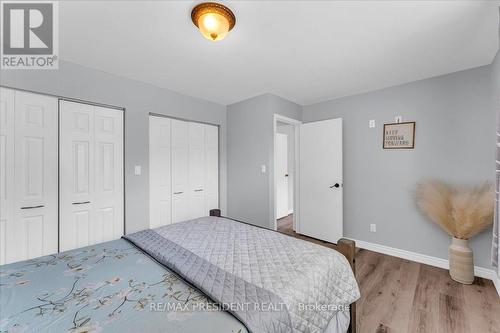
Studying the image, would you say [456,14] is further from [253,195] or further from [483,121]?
[253,195]

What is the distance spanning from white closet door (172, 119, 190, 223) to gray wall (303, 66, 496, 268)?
2.42 metres

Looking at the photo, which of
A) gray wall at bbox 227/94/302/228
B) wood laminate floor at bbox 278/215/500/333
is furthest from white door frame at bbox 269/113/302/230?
wood laminate floor at bbox 278/215/500/333

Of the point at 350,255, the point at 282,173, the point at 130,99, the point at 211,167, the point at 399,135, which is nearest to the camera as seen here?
the point at 350,255

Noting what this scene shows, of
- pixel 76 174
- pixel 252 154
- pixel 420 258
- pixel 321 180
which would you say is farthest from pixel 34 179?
Answer: pixel 420 258

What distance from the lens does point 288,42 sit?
1.90 m

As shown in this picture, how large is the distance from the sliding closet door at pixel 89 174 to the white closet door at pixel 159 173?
38 centimetres

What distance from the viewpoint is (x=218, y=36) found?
61.2 inches

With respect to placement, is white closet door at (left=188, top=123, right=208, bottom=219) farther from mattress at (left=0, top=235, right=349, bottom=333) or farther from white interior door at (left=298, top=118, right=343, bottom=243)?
mattress at (left=0, top=235, right=349, bottom=333)

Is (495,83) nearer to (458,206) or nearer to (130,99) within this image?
(458,206)

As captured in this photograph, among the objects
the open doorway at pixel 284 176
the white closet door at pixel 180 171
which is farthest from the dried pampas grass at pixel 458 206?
the white closet door at pixel 180 171

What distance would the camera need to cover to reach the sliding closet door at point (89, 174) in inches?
87.6

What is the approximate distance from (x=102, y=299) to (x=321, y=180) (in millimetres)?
3135

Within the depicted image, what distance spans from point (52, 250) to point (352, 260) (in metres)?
2.79

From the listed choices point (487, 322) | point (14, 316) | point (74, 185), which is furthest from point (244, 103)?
point (487, 322)
